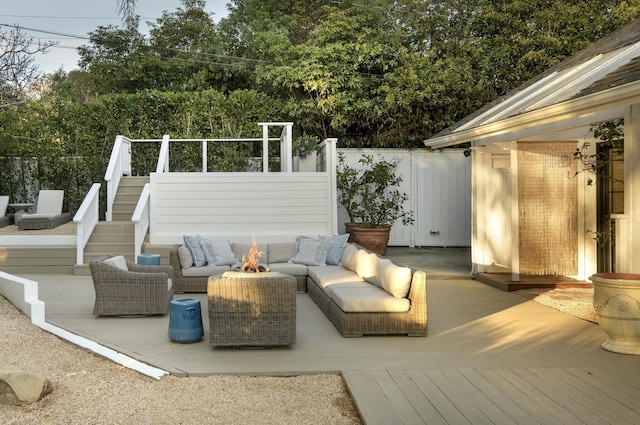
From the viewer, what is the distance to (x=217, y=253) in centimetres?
971

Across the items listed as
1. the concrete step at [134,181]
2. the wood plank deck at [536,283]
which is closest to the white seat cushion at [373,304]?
the wood plank deck at [536,283]

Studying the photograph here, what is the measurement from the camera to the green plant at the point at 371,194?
14281 millimetres

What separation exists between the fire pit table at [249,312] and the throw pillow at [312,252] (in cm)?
358

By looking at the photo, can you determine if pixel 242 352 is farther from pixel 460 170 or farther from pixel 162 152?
pixel 460 170

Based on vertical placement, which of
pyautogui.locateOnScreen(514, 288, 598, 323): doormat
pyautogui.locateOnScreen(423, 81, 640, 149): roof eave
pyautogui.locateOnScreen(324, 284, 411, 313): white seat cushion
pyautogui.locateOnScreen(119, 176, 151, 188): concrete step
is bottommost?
pyautogui.locateOnScreen(514, 288, 598, 323): doormat

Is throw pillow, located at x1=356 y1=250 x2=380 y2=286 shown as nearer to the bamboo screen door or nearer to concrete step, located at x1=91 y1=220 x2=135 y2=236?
the bamboo screen door

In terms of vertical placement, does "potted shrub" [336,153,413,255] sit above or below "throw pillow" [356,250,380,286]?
above

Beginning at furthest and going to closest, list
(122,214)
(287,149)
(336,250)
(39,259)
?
(122,214) < (287,149) < (39,259) < (336,250)

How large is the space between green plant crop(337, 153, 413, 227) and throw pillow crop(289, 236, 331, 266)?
4228 millimetres

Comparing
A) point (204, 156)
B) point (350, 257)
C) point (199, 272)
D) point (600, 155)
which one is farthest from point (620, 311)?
point (204, 156)

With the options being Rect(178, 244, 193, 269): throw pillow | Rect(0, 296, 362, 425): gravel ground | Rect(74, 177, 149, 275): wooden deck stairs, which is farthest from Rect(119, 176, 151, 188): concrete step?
Rect(0, 296, 362, 425): gravel ground

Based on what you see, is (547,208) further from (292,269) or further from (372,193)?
(372,193)

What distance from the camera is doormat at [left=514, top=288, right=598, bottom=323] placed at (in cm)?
763

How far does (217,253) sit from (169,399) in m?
5.12
